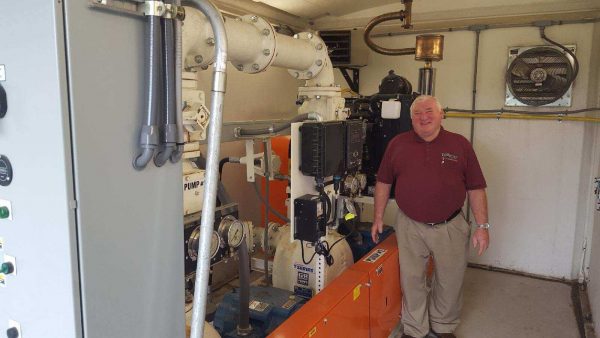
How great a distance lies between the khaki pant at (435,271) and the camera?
2699 mm

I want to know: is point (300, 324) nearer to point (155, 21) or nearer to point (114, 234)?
point (114, 234)

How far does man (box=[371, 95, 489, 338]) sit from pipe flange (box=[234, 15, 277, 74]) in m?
1.14

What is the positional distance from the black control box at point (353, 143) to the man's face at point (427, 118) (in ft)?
1.28

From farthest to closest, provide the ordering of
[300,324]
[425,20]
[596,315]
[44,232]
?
[425,20] → [596,315] → [300,324] → [44,232]

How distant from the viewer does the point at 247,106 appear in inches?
144

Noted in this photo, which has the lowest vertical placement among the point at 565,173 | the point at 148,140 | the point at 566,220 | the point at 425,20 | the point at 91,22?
the point at 566,220

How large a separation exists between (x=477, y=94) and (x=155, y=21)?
3.57 meters

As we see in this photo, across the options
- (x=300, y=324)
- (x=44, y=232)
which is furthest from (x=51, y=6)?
(x=300, y=324)

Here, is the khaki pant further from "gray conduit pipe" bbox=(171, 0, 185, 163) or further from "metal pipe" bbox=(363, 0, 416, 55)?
"gray conduit pipe" bbox=(171, 0, 185, 163)

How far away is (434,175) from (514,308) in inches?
60.2

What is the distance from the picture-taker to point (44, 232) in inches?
37.4

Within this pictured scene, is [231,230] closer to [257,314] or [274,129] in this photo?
[257,314]

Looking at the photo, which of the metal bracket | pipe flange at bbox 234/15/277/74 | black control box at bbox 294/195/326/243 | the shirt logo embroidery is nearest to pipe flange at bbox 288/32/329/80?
pipe flange at bbox 234/15/277/74

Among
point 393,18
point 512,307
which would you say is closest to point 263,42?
point 393,18
